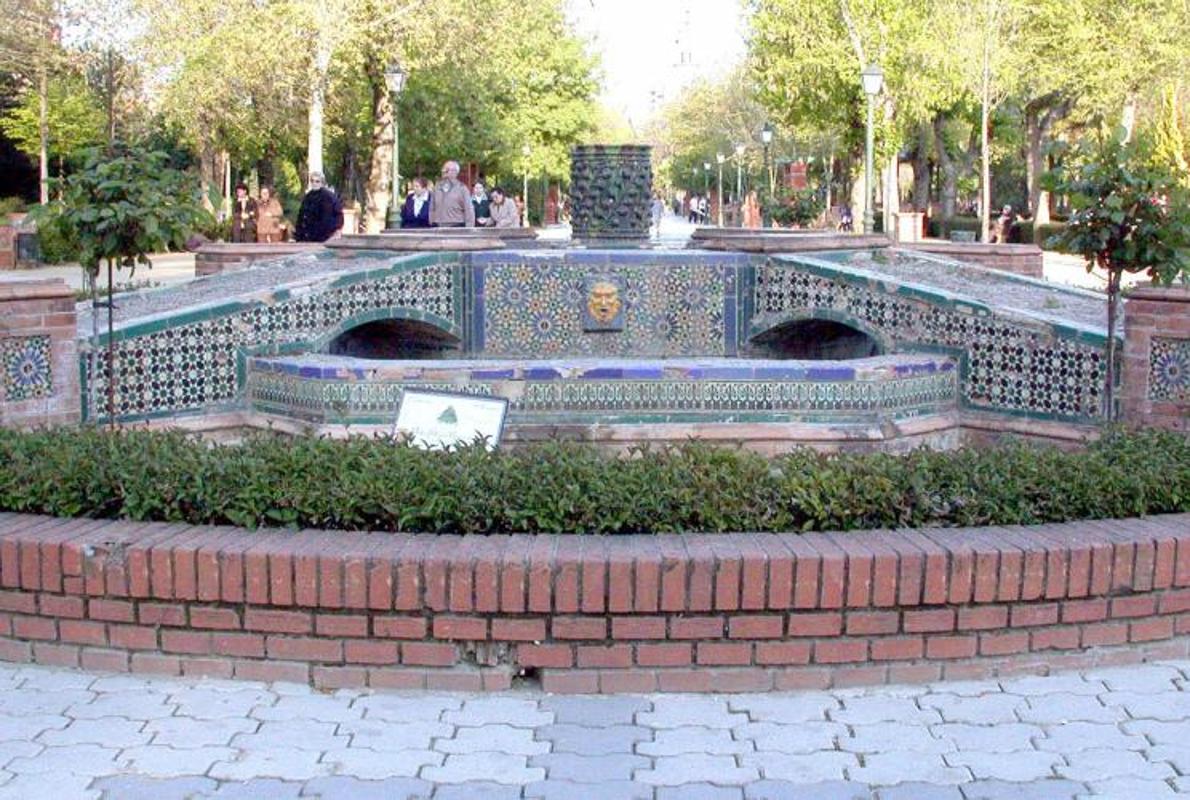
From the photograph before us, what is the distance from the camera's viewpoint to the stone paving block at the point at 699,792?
3912 millimetres

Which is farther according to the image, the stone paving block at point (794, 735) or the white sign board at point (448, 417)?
the white sign board at point (448, 417)

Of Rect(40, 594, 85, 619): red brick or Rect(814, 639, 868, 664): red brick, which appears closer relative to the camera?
Rect(814, 639, 868, 664): red brick

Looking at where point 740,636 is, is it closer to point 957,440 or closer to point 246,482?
point 246,482

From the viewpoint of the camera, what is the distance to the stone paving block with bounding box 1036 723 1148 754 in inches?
167

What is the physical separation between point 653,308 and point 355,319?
1.98m

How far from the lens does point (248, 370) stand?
8.90 metres

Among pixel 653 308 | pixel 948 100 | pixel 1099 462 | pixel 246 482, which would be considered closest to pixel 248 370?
pixel 653 308

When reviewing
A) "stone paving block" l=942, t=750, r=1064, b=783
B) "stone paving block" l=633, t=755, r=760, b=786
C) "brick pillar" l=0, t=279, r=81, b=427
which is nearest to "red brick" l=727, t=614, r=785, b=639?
"stone paving block" l=633, t=755, r=760, b=786

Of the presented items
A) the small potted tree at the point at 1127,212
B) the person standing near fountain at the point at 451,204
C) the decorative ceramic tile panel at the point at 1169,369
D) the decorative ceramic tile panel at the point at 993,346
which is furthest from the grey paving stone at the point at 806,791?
the person standing near fountain at the point at 451,204

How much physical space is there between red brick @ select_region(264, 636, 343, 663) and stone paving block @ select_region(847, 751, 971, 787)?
1625 millimetres

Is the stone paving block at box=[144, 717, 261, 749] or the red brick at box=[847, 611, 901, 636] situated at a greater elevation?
the red brick at box=[847, 611, 901, 636]

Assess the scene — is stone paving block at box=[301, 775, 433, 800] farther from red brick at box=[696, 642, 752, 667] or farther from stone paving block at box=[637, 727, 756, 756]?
red brick at box=[696, 642, 752, 667]

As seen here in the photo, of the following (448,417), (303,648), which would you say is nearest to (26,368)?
(448,417)

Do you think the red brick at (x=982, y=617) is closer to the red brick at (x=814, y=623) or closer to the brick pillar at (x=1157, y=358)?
the red brick at (x=814, y=623)
